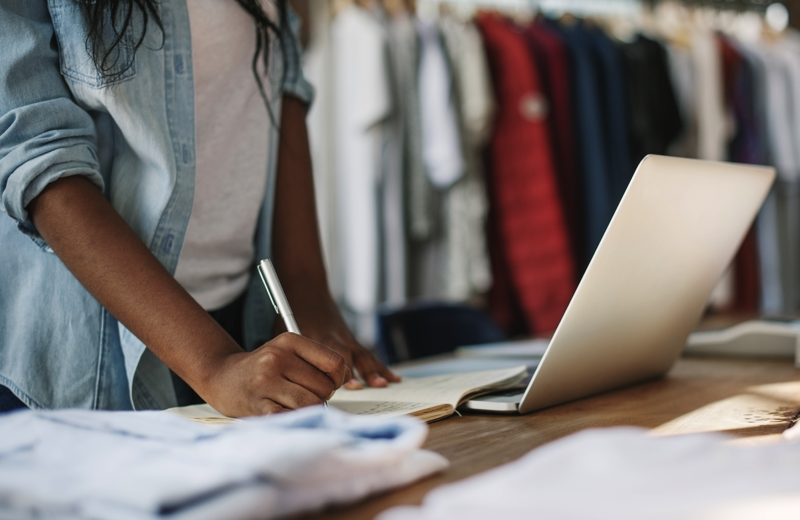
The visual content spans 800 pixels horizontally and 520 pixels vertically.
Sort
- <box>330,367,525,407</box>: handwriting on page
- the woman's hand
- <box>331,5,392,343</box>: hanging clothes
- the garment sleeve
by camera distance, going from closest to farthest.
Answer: the woman's hand → <box>330,367,525,407</box>: handwriting on page → the garment sleeve → <box>331,5,392,343</box>: hanging clothes

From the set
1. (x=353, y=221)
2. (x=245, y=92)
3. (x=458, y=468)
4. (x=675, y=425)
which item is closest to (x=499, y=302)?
(x=353, y=221)

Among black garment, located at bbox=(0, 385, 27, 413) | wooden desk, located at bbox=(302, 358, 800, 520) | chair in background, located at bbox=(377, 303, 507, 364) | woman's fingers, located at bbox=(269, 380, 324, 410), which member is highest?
woman's fingers, located at bbox=(269, 380, 324, 410)

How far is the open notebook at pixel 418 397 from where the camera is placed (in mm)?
584

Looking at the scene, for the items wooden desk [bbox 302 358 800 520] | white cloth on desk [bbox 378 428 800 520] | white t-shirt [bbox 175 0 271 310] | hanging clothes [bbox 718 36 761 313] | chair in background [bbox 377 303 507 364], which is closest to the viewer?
→ white cloth on desk [bbox 378 428 800 520]

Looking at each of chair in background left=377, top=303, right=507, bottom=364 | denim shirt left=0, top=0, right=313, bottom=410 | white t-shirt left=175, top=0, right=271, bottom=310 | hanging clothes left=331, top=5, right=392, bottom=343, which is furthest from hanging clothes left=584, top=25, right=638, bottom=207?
denim shirt left=0, top=0, right=313, bottom=410

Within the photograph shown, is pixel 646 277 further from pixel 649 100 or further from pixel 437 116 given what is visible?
pixel 649 100

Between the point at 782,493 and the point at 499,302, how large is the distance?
7.12 feet

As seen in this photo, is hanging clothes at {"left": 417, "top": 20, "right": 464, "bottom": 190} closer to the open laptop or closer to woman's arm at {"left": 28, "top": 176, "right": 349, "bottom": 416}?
the open laptop

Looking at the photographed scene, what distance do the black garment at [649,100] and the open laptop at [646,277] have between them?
1822 mm

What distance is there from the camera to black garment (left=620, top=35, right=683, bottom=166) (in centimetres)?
252

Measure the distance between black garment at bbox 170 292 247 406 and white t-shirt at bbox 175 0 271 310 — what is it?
0.04 ft

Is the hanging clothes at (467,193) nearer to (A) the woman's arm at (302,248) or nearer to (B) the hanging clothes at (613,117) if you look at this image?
(B) the hanging clothes at (613,117)

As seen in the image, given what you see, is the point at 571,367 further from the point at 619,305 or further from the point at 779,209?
the point at 779,209

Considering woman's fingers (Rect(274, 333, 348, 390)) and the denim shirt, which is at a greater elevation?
the denim shirt
